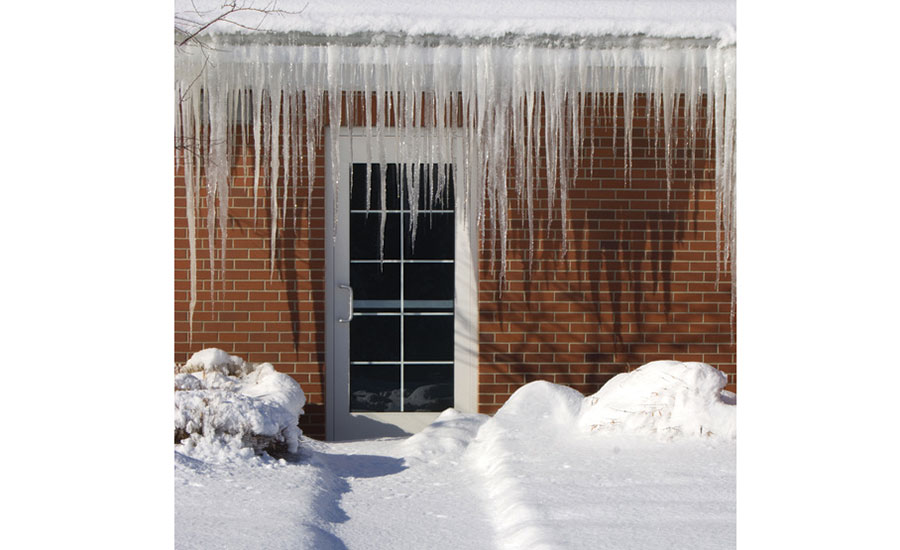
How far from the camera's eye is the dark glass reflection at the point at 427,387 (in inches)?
233

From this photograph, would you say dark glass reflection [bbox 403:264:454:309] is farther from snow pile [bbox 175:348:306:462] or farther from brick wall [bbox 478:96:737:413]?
snow pile [bbox 175:348:306:462]

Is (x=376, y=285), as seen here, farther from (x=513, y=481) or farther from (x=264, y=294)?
(x=513, y=481)

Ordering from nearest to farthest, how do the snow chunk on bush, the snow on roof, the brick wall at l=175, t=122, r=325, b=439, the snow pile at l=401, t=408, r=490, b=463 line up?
the snow on roof → the snow chunk on bush → the snow pile at l=401, t=408, r=490, b=463 → the brick wall at l=175, t=122, r=325, b=439

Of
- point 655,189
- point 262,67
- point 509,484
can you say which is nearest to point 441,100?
point 262,67

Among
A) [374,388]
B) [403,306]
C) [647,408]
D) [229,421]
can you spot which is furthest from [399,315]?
A: [647,408]

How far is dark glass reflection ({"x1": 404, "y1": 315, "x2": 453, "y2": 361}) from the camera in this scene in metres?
5.93

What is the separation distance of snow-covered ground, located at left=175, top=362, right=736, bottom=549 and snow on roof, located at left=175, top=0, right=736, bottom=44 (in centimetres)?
197

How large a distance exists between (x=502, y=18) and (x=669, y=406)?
7.84 feet

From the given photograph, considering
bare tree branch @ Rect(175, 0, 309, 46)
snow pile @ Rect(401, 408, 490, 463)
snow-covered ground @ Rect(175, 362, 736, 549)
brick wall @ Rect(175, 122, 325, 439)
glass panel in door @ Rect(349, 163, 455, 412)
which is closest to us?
snow-covered ground @ Rect(175, 362, 736, 549)

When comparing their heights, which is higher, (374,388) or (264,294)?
(264,294)

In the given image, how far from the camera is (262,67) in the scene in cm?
482

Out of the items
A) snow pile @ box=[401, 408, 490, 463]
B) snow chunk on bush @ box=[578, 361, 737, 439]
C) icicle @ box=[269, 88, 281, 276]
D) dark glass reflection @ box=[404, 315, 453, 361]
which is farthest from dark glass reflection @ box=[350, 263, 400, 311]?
snow chunk on bush @ box=[578, 361, 737, 439]

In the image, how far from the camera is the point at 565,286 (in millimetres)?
5902

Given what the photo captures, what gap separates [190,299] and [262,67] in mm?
1792
